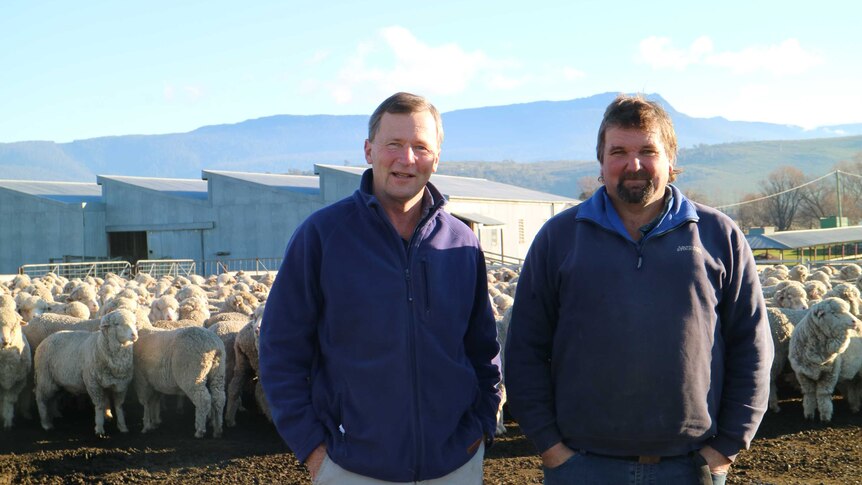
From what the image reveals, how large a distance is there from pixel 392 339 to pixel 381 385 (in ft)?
0.62

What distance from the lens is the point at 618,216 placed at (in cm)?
360

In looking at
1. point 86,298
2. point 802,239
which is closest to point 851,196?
point 802,239

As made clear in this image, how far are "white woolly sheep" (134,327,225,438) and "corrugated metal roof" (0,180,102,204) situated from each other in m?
35.6

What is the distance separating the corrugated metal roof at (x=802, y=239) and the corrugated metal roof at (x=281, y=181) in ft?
71.2

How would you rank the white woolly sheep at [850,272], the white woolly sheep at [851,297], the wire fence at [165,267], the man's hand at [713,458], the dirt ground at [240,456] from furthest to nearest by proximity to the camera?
the wire fence at [165,267] → the white woolly sheep at [850,272] → the white woolly sheep at [851,297] → the dirt ground at [240,456] → the man's hand at [713,458]

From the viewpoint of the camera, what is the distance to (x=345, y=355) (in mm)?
3459

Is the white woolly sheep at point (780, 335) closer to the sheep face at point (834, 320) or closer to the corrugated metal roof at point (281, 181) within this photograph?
the sheep face at point (834, 320)

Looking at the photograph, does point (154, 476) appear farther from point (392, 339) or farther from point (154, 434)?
point (392, 339)

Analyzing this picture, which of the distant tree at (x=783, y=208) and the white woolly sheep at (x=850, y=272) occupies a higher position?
the white woolly sheep at (x=850, y=272)

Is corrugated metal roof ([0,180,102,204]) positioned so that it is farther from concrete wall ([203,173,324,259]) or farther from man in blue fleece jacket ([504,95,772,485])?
man in blue fleece jacket ([504,95,772,485])

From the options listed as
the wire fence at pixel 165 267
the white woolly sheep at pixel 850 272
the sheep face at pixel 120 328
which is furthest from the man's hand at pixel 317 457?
the wire fence at pixel 165 267

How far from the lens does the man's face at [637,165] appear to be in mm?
3539

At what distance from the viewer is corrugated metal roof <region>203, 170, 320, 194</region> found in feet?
136

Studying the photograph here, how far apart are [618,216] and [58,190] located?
174 ft
